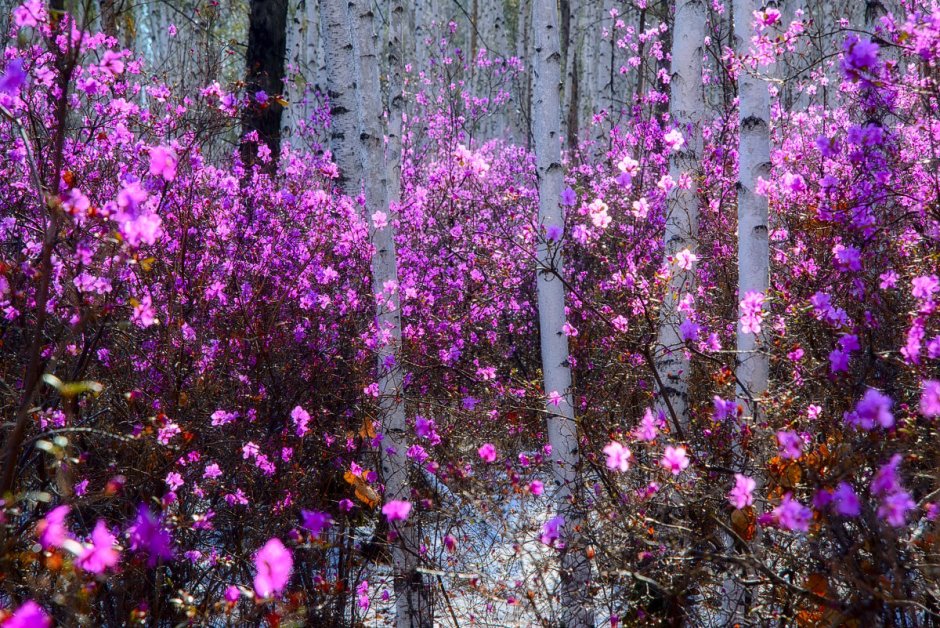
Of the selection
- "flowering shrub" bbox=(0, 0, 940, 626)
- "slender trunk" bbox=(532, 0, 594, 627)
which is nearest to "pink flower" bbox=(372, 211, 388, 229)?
"flowering shrub" bbox=(0, 0, 940, 626)

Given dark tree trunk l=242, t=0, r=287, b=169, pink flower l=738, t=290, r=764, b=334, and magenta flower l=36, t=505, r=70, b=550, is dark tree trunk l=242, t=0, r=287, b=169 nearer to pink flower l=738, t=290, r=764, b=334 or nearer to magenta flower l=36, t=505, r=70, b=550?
pink flower l=738, t=290, r=764, b=334

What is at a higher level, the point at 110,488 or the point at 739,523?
the point at 739,523

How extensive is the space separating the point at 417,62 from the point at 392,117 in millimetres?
9541

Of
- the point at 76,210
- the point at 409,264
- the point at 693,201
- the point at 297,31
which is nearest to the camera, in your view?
the point at 76,210

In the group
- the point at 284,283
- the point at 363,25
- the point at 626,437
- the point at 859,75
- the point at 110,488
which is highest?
the point at 363,25

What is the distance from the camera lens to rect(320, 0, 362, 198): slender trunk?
17.2ft

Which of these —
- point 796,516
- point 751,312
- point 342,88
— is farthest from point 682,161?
Answer: point 342,88

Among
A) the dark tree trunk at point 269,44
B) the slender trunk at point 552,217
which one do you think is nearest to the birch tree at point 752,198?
the slender trunk at point 552,217

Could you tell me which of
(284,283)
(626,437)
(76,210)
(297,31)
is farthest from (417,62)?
(76,210)

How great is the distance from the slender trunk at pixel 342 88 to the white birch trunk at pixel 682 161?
93.6 inches

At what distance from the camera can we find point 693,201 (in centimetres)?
402

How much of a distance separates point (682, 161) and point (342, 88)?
3.28 metres

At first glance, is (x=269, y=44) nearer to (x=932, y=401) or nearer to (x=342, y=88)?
(x=342, y=88)

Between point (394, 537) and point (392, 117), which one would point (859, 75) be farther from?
point (392, 117)
